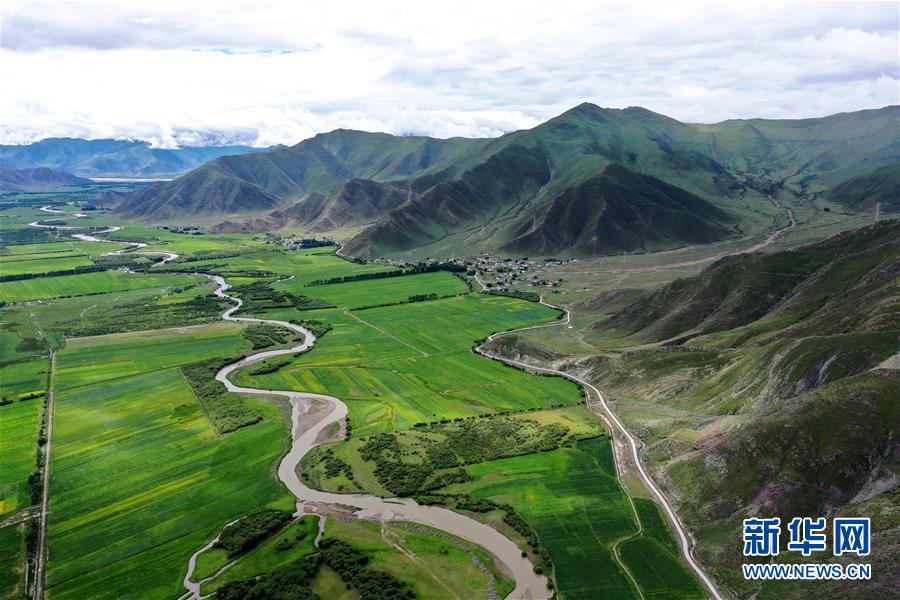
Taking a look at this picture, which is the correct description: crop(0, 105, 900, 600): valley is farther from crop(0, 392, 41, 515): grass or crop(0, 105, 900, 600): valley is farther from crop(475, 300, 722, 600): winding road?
crop(0, 392, 41, 515): grass

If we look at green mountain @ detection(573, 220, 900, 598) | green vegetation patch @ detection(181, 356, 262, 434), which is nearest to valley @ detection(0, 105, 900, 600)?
green mountain @ detection(573, 220, 900, 598)

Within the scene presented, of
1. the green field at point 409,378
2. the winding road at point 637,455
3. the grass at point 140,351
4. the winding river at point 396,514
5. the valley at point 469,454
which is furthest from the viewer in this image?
the grass at point 140,351

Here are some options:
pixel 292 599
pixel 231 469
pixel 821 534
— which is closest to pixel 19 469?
pixel 231 469

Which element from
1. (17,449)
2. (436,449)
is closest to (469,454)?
(436,449)

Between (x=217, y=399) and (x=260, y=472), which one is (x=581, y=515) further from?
(x=217, y=399)

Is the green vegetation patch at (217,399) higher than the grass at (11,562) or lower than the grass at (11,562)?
higher

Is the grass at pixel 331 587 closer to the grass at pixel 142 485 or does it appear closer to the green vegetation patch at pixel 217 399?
the grass at pixel 142 485

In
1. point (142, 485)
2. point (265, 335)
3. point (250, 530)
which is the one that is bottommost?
point (250, 530)

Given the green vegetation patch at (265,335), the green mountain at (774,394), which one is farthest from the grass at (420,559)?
the green vegetation patch at (265,335)

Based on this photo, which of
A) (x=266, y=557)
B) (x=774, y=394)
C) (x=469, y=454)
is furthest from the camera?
(x=469, y=454)
